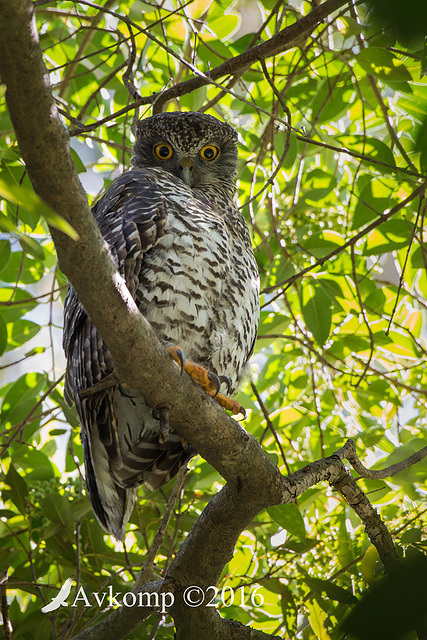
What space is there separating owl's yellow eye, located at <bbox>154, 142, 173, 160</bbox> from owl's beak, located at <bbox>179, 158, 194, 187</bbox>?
88 mm

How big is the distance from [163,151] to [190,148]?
0.44ft

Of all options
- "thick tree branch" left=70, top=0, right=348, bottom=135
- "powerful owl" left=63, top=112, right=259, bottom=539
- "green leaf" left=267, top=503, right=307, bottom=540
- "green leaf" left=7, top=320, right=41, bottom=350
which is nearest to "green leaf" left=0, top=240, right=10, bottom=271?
"green leaf" left=7, top=320, right=41, bottom=350

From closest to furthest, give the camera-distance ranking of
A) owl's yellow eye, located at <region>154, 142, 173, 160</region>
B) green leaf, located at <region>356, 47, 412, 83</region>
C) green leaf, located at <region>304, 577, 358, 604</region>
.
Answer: green leaf, located at <region>304, 577, 358, 604</region>, green leaf, located at <region>356, 47, 412, 83</region>, owl's yellow eye, located at <region>154, 142, 173, 160</region>

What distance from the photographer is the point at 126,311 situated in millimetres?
1454

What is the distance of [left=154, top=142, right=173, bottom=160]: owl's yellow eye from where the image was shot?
3000 mm

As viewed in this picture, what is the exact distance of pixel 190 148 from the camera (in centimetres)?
300

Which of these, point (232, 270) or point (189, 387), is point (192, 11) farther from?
point (189, 387)

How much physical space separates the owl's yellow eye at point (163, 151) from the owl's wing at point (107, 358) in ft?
1.96

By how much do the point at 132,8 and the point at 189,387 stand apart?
2034mm

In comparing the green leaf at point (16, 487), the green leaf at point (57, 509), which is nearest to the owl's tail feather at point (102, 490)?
the green leaf at point (57, 509)

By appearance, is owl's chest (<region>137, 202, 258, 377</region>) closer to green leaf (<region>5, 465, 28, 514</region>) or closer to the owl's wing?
the owl's wing

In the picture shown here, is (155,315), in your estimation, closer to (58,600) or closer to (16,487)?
(16,487)

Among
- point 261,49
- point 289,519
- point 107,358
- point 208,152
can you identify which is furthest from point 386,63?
point 289,519

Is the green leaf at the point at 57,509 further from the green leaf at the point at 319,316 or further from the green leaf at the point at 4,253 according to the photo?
the green leaf at the point at 319,316
